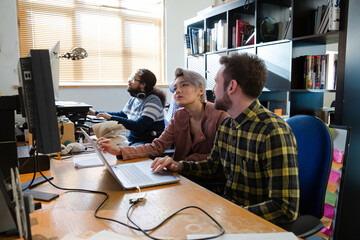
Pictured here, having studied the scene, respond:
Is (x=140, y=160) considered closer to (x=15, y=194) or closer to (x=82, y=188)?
(x=82, y=188)

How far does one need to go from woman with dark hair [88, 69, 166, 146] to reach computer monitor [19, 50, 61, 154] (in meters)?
1.63

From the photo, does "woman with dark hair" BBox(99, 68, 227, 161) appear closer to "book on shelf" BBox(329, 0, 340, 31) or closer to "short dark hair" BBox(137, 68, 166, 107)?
"short dark hair" BBox(137, 68, 166, 107)

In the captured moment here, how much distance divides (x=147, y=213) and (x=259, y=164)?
497 millimetres

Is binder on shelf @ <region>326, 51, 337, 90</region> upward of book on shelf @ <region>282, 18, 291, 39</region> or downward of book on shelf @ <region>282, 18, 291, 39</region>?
downward

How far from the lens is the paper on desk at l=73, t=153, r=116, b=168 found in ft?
4.70

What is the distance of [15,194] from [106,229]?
27cm

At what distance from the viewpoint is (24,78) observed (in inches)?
31.9

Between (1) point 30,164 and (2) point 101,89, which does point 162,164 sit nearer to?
(1) point 30,164

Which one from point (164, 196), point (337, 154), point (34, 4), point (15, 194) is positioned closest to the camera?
point (15, 194)

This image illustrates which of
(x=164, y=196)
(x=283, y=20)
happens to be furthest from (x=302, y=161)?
(x=283, y=20)

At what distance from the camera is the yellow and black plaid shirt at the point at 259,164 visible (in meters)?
0.99

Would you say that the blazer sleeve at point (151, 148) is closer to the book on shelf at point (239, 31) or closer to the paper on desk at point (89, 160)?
the paper on desk at point (89, 160)

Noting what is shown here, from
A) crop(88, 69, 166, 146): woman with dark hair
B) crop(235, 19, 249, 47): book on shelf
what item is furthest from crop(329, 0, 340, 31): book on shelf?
crop(88, 69, 166, 146): woman with dark hair

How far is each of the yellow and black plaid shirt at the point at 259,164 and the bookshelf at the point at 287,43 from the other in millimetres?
1077
